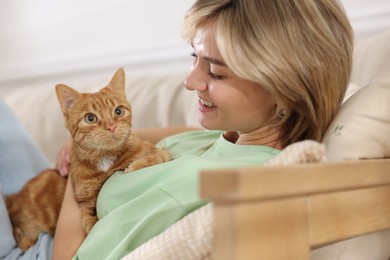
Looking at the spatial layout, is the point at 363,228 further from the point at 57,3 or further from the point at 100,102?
the point at 57,3

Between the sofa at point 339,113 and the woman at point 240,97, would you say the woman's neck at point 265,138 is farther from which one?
the sofa at point 339,113

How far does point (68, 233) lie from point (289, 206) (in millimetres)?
623

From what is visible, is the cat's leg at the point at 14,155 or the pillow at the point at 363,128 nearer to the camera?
the pillow at the point at 363,128

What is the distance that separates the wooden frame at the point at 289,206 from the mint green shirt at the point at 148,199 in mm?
227

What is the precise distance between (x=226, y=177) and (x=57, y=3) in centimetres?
224

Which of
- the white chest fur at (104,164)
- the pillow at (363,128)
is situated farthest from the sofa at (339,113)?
the white chest fur at (104,164)

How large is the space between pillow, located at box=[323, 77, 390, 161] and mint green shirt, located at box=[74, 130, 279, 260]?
0.13 meters

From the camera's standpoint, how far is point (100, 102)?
1282 mm

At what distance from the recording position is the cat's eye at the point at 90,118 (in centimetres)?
127

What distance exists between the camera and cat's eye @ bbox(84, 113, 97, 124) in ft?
4.15

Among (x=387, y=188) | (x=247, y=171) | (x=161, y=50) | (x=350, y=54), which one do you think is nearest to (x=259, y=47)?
(x=350, y=54)

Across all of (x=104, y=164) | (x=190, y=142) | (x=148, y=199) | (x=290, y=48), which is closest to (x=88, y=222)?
(x=104, y=164)

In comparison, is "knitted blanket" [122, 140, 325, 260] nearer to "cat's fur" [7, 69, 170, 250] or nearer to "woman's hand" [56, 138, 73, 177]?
"cat's fur" [7, 69, 170, 250]

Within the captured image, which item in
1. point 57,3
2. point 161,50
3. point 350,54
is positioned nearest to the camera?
point 350,54
